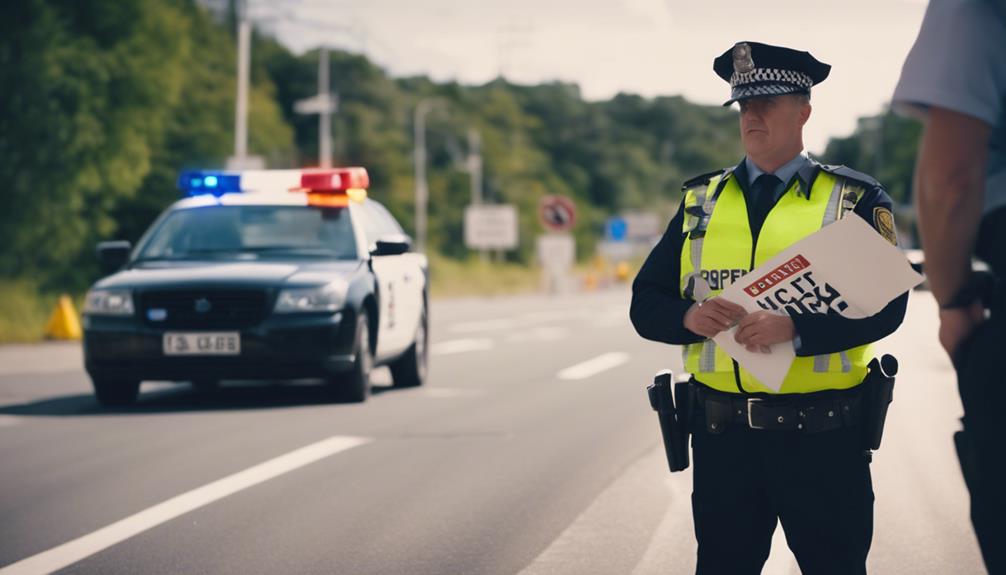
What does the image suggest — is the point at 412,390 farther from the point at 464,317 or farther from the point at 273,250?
the point at 464,317

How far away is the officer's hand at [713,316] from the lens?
371cm

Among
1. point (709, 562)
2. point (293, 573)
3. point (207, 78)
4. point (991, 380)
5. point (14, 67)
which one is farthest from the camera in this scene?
point (207, 78)

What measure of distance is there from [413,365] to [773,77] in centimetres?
1035

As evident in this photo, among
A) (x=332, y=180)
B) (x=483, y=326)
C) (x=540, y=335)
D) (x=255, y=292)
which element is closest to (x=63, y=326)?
(x=540, y=335)

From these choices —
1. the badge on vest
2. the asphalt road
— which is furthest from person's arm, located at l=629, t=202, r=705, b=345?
the asphalt road

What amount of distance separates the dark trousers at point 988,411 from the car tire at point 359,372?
9059mm

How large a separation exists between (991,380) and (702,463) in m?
1.19

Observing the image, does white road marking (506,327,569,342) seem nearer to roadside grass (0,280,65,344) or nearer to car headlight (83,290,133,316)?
roadside grass (0,280,65,344)

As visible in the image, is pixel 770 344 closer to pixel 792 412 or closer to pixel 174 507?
pixel 792 412

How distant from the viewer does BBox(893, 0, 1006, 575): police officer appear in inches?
106

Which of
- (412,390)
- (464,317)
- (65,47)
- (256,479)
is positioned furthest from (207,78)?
(256,479)

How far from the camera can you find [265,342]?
1138 centimetres

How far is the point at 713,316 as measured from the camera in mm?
3721

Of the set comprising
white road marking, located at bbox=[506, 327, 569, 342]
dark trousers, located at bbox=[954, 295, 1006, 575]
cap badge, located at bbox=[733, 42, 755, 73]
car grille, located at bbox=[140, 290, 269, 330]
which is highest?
cap badge, located at bbox=[733, 42, 755, 73]
